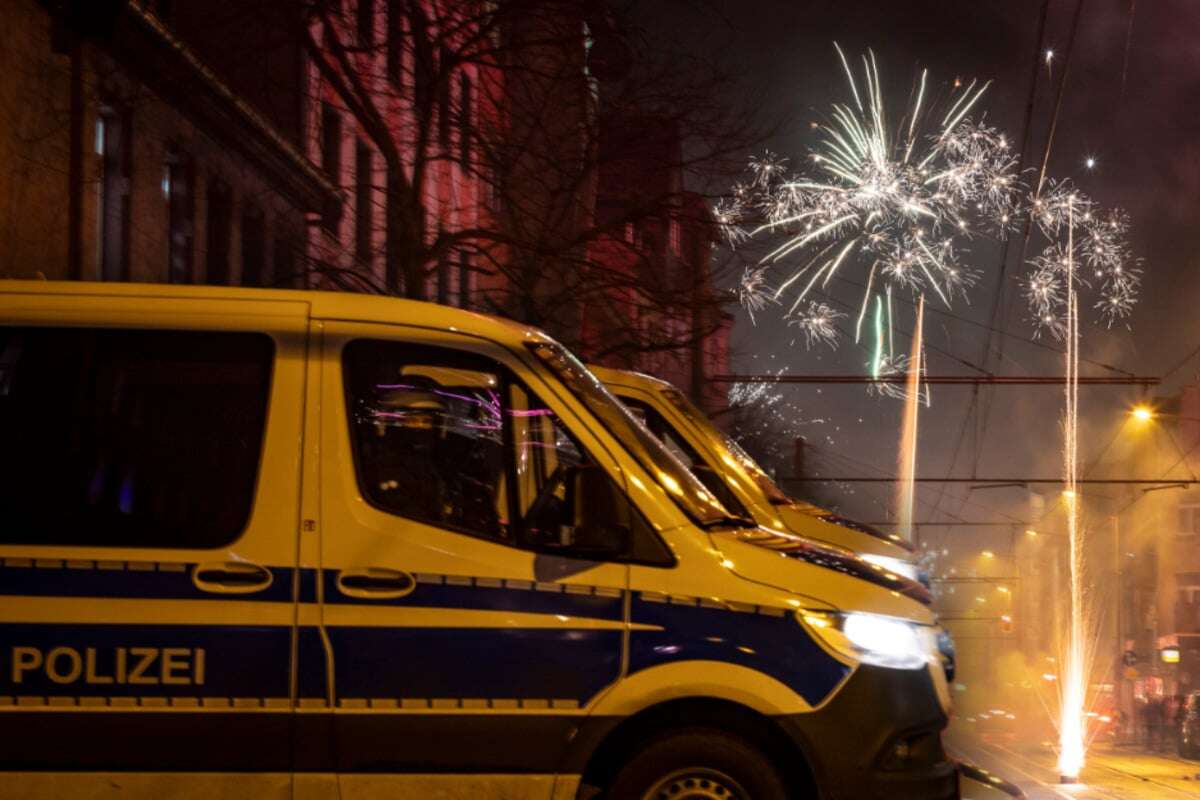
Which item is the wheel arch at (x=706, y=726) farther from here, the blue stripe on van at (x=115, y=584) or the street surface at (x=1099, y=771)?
the street surface at (x=1099, y=771)

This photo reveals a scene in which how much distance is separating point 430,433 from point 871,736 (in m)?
1.86

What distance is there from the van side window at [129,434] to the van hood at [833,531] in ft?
15.8

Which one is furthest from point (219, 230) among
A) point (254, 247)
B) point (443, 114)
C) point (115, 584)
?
point (115, 584)

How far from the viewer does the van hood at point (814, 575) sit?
5.93 meters

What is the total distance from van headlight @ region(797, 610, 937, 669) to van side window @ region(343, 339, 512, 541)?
113cm

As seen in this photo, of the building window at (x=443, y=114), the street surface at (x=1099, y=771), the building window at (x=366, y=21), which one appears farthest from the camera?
the street surface at (x=1099, y=771)

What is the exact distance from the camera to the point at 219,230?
24469 mm

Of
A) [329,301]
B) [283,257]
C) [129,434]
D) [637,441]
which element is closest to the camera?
[129,434]

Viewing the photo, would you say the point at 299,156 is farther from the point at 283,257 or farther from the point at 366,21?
the point at 366,21

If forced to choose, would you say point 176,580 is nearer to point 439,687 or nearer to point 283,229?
point 439,687

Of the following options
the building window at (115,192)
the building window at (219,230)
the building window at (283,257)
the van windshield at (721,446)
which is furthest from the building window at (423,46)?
the van windshield at (721,446)

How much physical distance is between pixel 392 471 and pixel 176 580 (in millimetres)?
818

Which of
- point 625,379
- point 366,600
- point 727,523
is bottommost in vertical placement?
point 366,600

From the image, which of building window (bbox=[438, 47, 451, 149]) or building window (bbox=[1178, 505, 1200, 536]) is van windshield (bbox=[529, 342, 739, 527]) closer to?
building window (bbox=[438, 47, 451, 149])
